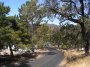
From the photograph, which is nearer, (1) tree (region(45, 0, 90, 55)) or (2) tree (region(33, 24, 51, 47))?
(1) tree (region(45, 0, 90, 55))

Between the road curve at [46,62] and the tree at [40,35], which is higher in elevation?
the tree at [40,35]

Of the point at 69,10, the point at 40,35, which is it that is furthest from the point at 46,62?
the point at 40,35

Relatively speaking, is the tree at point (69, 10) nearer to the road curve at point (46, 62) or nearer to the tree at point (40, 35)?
the road curve at point (46, 62)

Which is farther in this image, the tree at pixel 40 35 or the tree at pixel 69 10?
the tree at pixel 40 35

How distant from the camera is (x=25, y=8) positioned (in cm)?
6769

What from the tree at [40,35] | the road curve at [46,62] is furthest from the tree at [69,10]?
the tree at [40,35]

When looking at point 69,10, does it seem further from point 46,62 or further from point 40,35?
point 40,35

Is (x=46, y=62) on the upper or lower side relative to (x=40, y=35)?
lower

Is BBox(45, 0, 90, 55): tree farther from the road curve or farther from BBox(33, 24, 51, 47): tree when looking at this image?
BBox(33, 24, 51, 47): tree

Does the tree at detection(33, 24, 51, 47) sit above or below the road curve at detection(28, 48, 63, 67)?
above

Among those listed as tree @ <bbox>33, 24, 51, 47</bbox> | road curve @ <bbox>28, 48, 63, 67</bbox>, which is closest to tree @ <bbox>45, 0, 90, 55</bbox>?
road curve @ <bbox>28, 48, 63, 67</bbox>

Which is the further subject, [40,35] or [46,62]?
[40,35]

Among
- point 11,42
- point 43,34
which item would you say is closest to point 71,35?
point 11,42

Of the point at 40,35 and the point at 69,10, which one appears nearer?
the point at 69,10
